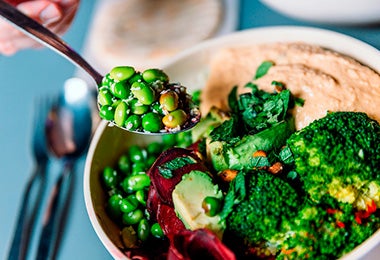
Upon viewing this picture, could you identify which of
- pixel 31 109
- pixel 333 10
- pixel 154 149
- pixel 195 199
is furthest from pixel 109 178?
pixel 333 10

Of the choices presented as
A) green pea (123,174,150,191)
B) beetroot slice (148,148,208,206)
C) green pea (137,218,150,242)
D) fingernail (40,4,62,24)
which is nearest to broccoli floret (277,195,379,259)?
beetroot slice (148,148,208,206)

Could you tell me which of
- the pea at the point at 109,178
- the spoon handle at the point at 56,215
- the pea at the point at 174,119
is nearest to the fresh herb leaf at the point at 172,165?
the pea at the point at 174,119

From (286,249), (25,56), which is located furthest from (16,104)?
(286,249)

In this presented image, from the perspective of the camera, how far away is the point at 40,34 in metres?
2.05

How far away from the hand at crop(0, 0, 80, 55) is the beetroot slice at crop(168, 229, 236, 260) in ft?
4.19

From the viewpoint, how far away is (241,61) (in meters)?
2.26

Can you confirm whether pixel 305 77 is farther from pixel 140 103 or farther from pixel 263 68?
pixel 140 103

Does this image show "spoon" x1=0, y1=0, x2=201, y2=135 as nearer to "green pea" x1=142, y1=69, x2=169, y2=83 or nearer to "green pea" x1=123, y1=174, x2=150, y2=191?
"green pea" x1=142, y1=69, x2=169, y2=83

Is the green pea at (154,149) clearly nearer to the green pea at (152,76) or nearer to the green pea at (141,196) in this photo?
the green pea at (141,196)

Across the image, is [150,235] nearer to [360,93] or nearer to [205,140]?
[205,140]

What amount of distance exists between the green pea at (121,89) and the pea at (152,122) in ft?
0.34

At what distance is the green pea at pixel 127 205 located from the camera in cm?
194

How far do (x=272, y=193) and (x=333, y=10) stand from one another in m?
1.14

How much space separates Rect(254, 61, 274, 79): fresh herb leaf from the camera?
215 cm
